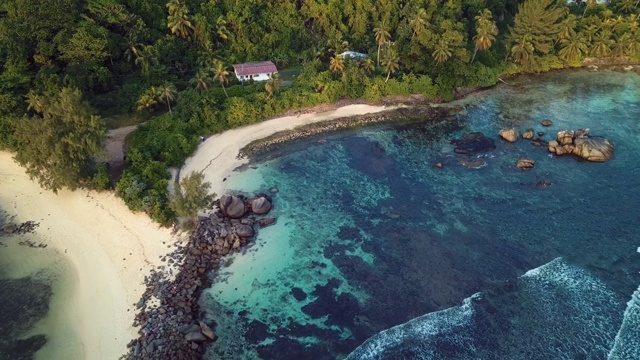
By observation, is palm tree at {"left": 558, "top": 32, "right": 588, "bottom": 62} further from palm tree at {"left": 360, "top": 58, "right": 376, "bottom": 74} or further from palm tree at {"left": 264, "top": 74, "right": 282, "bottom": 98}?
palm tree at {"left": 264, "top": 74, "right": 282, "bottom": 98}

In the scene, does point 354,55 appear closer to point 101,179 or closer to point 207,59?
point 207,59

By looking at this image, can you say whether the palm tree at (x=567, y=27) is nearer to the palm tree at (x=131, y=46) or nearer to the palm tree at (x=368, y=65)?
the palm tree at (x=368, y=65)

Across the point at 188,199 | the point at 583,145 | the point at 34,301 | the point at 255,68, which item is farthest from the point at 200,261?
the point at 583,145

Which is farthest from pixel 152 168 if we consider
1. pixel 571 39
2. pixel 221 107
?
pixel 571 39

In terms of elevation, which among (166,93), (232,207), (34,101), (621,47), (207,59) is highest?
(34,101)

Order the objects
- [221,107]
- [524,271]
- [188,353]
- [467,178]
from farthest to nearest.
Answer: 1. [221,107]
2. [467,178]
3. [524,271]
4. [188,353]

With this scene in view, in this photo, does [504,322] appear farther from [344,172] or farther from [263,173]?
[263,173]
